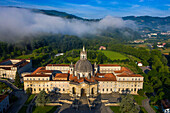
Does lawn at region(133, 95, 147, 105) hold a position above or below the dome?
below

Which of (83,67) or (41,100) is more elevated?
(83,67)

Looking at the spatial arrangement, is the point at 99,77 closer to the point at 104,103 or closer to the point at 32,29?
the point at 104,103

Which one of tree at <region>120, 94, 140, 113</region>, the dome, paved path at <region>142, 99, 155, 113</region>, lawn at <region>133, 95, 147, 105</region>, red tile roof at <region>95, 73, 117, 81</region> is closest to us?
tree at <region>120, 94, 140, 113</region>

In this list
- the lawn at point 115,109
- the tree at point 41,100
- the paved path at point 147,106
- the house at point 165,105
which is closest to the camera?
the house at point 165,105

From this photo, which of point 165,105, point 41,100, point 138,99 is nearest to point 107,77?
point 138,99

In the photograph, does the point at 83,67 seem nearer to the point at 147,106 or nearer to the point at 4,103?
the point at 147,106

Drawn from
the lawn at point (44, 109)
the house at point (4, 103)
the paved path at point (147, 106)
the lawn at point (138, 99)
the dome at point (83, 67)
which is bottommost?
the lawn at point (44, 109)

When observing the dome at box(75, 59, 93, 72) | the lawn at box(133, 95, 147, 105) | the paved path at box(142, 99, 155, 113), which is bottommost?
the paved path at box(142, 99, 155, 113)

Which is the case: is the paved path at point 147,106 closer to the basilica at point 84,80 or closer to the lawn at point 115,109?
the basilica at point 84,80

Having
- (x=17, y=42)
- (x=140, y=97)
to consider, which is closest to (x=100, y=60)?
(x=140, y=97)

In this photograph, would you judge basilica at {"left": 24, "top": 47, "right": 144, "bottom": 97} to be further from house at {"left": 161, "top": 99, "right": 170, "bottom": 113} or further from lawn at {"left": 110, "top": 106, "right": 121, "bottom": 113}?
house at {"left": 161, "top": 99, "right": 170, "bottom": 113}

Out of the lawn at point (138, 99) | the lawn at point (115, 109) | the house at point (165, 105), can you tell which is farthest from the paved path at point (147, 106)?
the lawn at point (115, 109)

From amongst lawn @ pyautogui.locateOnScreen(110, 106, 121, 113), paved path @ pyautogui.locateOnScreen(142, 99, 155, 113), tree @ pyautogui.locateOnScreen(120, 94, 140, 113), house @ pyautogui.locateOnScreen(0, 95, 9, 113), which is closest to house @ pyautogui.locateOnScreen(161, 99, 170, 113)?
paved path @ pyautogui.locateOnScreen(142, 99, 155, 113)

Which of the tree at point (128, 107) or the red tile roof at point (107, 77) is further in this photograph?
the red tile roof at point (107, 77)
